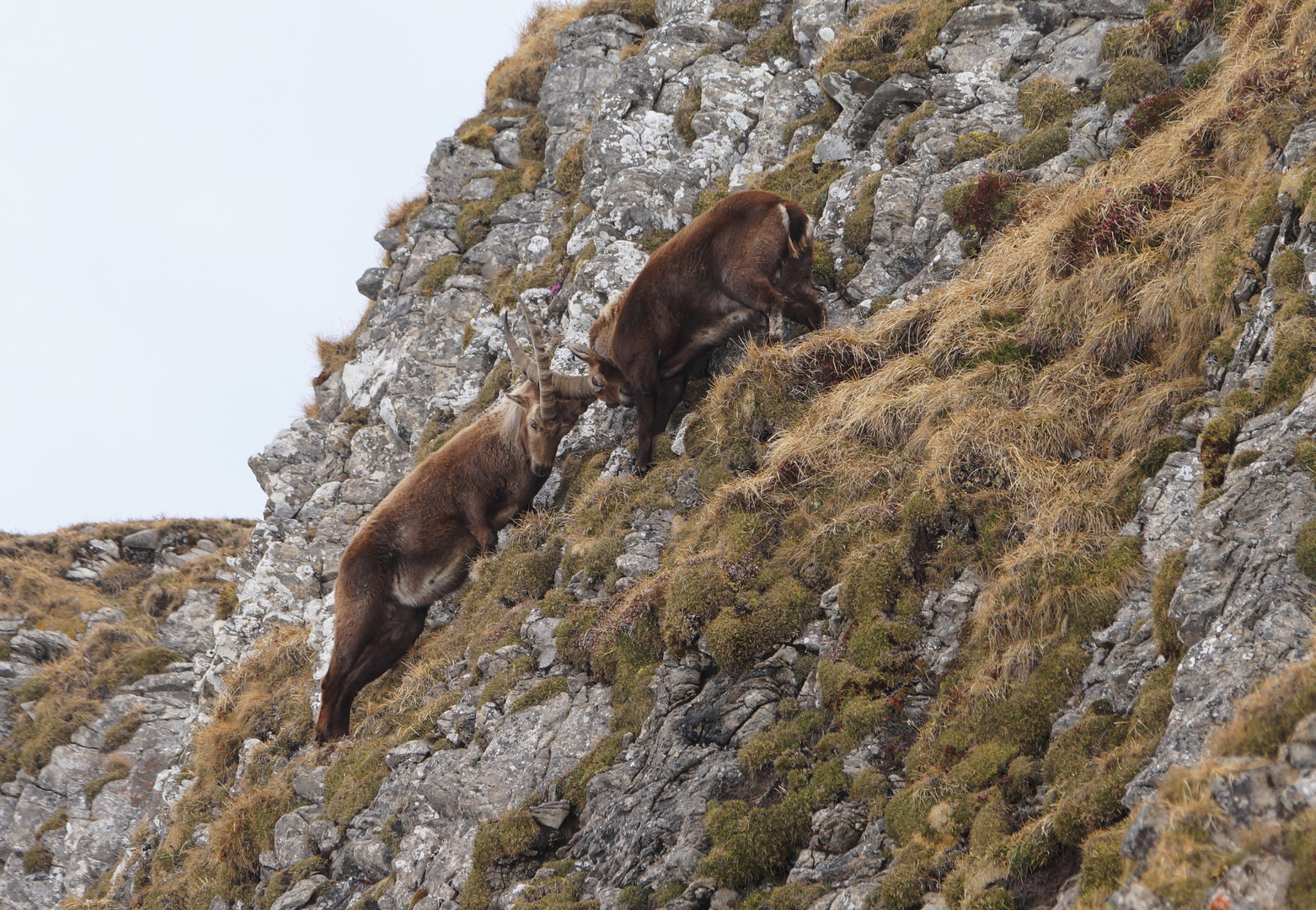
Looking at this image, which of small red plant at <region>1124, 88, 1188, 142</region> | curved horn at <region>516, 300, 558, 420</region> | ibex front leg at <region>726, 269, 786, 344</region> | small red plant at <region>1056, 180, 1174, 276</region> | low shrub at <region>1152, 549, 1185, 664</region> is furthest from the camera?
curved horn at <region>516, 300, 558, 420</region>

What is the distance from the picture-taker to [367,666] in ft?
42.5

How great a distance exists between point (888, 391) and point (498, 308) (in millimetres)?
10600

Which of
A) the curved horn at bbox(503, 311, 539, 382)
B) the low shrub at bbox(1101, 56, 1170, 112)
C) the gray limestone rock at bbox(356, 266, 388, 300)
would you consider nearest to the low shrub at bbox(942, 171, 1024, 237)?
the low shrub at bbox(1101, 56, 1170, 112)

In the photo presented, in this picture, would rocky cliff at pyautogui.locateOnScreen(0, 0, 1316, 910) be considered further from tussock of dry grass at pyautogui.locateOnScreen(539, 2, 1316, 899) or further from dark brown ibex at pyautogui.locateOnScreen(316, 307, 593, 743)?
dark brown ibex at pyautogui.locateOnScreen(316, 307, 593, 743)

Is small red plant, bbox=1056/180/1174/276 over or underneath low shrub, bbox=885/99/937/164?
underneath

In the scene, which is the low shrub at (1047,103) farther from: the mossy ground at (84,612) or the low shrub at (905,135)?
the mossy ground at (84,612)

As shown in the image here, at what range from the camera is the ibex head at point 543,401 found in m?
13.2

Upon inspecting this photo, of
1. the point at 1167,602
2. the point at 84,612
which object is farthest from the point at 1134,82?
the point at 84,612

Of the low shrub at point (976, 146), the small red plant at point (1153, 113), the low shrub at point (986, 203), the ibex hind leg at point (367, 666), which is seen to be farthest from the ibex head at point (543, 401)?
the small red plant at point (1153, 113)

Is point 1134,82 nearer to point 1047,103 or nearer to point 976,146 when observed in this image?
point 1047,103

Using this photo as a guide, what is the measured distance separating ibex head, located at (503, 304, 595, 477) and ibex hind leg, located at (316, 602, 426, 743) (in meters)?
2.64

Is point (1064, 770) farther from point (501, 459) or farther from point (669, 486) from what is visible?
point (501, 459)

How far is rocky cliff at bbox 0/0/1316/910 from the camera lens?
5211 mm

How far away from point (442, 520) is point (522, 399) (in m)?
1.98
